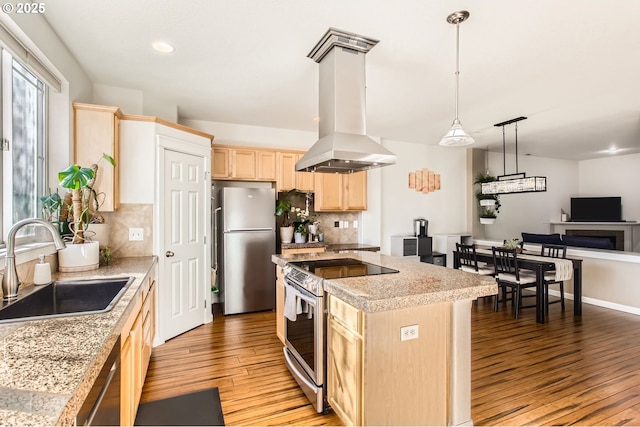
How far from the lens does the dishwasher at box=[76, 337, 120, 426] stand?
958 mm

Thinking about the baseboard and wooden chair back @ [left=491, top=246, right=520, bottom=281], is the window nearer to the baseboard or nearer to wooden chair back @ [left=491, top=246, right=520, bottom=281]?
wooden chair back @ [left=491, top=246, right=520, bottom=281]

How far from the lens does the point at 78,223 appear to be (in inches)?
99.3

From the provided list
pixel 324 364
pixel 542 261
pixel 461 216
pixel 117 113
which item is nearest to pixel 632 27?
pixel 542 261

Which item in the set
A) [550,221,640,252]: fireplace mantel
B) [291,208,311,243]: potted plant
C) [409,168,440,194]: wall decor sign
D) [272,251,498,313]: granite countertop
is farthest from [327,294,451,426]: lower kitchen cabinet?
[550,221,640,252]: fireplace mantel

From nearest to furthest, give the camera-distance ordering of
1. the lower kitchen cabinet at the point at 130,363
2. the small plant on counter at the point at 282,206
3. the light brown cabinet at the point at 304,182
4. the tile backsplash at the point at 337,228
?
the lower kitchen cabinet at the point at 130,363 < the small plant on counter at the point at 282,206 < the light brown cabinet at the point at 304,182 < the tile backsplash at the point at 337,228

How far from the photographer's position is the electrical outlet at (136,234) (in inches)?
125

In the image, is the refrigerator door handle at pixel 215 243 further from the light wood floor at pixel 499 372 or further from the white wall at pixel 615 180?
the white wall at pixel 615 180

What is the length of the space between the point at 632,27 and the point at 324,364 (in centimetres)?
314

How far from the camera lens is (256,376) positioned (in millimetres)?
2635

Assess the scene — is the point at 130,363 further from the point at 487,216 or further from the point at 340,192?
the point at 487,216

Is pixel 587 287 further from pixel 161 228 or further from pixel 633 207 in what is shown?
pixel 161 228

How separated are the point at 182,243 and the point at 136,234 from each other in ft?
1.57

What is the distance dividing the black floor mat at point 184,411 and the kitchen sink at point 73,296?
78cm

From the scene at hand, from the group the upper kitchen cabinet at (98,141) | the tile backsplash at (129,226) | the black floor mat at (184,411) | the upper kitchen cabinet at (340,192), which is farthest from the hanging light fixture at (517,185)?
the upper kitchen cabinet at (98,141)
